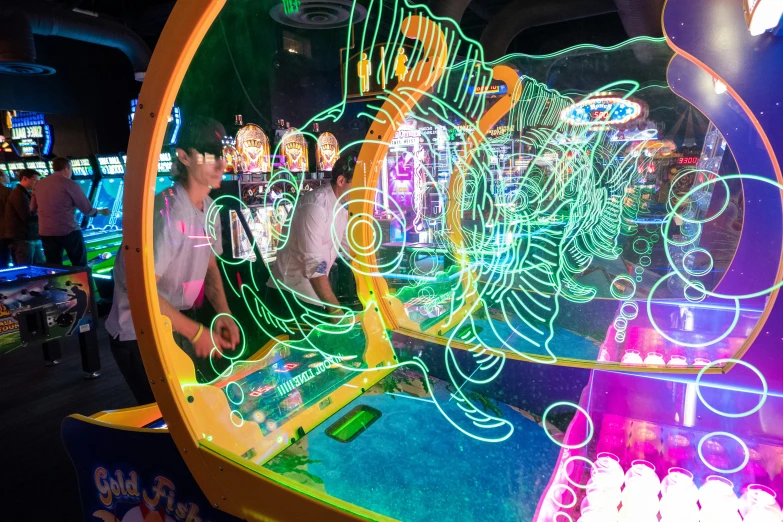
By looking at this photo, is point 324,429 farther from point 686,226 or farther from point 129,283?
point 686,226

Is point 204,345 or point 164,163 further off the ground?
point 164,163

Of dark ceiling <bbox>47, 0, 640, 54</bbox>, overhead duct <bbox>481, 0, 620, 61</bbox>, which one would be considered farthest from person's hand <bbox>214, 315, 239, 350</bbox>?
dark ceiling <bbox>47, 0, 640, 54</bbox>

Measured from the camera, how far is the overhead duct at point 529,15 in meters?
5.79

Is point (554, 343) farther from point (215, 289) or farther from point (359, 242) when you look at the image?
point (215, 289)

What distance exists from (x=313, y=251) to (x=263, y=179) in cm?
47

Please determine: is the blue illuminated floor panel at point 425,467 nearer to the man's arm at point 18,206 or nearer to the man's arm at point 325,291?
the man's arm at point 325,291

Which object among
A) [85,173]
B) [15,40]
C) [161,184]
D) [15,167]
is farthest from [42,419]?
[15,167]

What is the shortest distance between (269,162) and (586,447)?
1.61 metres

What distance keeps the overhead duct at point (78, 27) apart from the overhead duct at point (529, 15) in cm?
487

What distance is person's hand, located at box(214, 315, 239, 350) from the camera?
1672 millimetres

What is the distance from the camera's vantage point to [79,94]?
363 inches

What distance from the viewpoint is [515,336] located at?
3.40m

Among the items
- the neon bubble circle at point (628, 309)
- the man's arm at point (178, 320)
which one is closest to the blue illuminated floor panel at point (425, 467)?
the man's arm at point (178, 320)

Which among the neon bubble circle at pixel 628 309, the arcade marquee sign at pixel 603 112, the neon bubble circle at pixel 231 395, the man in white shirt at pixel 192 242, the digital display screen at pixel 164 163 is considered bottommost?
the neon bubble circle at pixel 628 309
